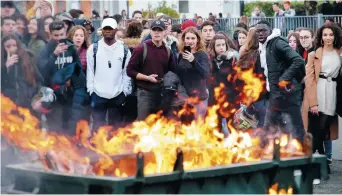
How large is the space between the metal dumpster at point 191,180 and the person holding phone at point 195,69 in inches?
169

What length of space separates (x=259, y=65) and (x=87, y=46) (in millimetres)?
2187

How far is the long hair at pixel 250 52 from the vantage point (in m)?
13.5

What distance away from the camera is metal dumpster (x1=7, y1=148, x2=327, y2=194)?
24.3 feet

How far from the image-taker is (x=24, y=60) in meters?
11.9

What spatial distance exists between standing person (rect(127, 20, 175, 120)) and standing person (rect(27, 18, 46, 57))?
48.6 inches

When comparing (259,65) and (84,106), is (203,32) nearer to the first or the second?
(259,65)

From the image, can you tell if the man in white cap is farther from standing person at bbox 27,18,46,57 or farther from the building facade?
the building facade

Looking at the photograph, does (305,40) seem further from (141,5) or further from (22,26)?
(141,5)

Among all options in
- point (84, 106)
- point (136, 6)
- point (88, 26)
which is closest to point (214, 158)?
point (84, 106)

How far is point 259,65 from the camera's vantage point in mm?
13617

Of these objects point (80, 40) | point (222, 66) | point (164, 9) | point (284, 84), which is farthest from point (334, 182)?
point (164, 9)

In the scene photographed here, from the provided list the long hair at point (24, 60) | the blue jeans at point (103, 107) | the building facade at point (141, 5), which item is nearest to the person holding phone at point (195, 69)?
the blue jeans at point (103, 107)

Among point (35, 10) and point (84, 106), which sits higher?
point (35, 10)

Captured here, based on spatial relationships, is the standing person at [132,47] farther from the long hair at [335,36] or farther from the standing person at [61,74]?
the long hair at [335,36]
